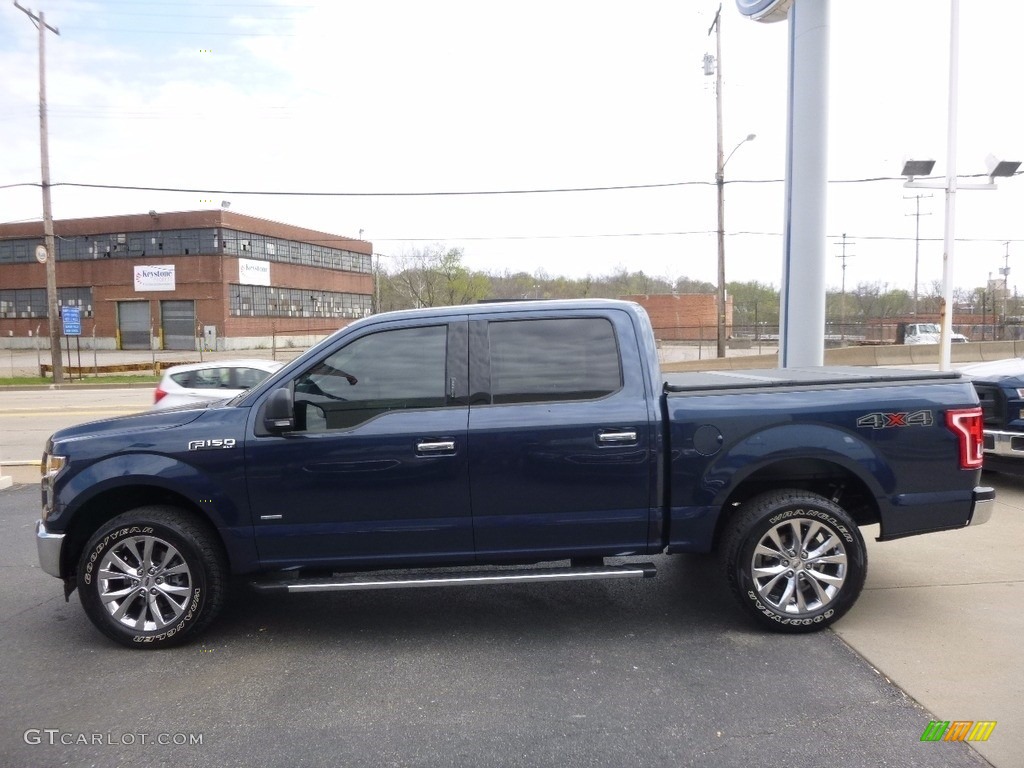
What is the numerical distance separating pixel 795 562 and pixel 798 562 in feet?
0.05

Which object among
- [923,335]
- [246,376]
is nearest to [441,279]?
[923,335]

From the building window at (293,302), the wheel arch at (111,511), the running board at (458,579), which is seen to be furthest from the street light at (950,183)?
the building window at (293,302)

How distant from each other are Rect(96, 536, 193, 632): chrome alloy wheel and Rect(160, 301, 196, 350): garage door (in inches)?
2097

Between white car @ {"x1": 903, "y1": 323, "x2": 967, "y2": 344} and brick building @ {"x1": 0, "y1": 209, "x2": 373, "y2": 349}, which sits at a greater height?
brick building @ {"x1": 0, "y1": 209, "x2": 373, "y2": 349}

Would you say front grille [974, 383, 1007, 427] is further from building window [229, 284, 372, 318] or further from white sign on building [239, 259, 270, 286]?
white sign on building [239, 259, 270, 286]

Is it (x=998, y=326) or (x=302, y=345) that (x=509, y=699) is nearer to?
(x=998, y=326)

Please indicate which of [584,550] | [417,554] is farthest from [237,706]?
[584,550]

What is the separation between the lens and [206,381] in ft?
38.1

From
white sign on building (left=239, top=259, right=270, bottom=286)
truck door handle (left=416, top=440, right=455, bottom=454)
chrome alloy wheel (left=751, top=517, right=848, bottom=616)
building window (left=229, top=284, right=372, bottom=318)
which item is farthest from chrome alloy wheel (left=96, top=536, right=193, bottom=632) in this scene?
white sign on building (left=239, top=259, right=270, bottom=286)

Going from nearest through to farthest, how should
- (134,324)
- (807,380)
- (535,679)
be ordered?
(535,679)
(807,380)
(134,324)

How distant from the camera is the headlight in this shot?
4.52m

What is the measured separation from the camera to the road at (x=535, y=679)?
11.2 feet

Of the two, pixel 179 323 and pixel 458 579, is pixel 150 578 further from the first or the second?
pixel 179 323

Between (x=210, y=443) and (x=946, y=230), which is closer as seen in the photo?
(x=210, y=443)
